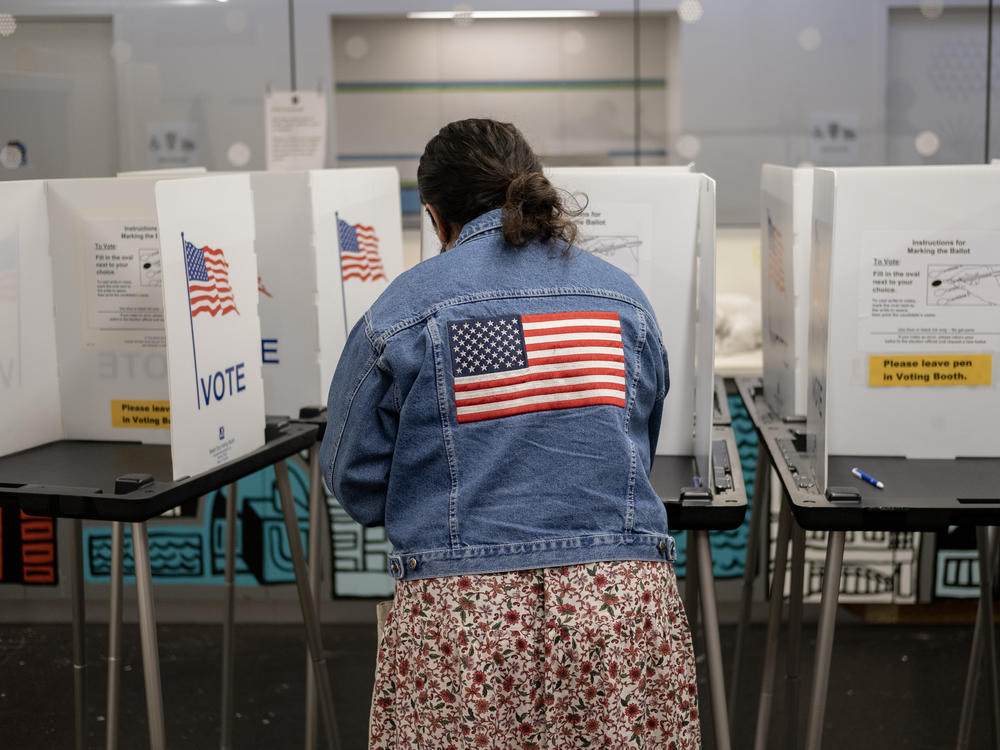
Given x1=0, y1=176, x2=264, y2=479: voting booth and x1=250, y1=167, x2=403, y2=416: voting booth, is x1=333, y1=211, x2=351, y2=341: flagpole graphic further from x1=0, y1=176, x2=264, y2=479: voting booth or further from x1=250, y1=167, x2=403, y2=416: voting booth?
x1=0, y1=176, x2=264, y2=479: voting booth

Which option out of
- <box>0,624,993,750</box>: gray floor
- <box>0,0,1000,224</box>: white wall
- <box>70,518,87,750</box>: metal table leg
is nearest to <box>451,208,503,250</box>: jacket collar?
<box>70,518,87,750</box>: metal table leg

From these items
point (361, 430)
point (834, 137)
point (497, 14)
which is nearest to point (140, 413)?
point (361, 430)

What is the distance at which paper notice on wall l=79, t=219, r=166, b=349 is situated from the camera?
1.78m

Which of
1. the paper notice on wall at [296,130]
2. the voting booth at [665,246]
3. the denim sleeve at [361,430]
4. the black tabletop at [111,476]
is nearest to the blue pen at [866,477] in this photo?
the voting booth at [665,246]

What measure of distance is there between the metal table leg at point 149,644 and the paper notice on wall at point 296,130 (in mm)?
1459

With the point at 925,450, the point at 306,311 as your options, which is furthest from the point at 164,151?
the point at 925,450

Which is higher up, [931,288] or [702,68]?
[702,68]

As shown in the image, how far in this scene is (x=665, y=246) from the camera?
1.79 m

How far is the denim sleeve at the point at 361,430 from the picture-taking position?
1.32 m

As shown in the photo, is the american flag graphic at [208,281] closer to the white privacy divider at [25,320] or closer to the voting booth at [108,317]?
the voting booth at [108,317]

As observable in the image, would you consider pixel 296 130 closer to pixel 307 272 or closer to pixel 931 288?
pixel 307 272

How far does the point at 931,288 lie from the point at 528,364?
0.70 meters

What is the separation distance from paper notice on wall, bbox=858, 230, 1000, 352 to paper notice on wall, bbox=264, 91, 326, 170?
157 cm

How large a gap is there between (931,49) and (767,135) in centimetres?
64
